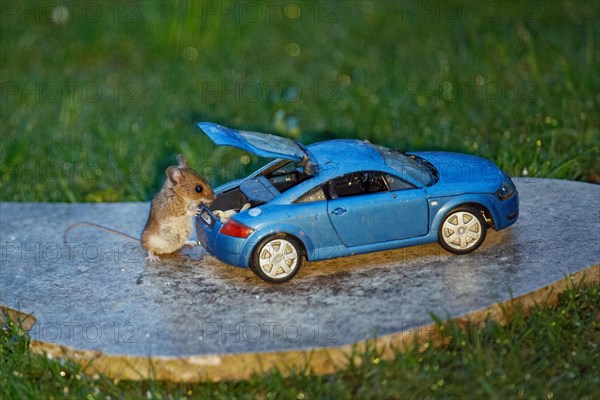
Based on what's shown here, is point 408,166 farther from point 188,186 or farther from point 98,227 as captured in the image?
point 98,227

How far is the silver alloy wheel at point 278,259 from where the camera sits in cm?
521

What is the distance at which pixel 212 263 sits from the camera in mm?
5816

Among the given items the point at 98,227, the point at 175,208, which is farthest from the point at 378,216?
the point at 98,227

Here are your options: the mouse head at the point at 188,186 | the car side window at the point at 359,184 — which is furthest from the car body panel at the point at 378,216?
the mouse head at the point at 188,186

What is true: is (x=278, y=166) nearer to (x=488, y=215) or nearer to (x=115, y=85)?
(x=488, y=215)

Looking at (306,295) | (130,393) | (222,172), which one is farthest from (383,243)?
(222,172)

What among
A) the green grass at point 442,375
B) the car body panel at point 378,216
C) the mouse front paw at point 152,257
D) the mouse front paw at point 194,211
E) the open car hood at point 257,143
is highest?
the open car hood at point 257,143

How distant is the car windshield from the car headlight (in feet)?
1.31

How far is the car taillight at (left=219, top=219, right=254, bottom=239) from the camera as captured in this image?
5109 mm

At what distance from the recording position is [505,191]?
→ 5.50 meters

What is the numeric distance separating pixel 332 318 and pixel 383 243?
0.61 metres

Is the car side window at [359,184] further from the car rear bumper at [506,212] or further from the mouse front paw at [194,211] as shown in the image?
the mouse front paw at [194,211]

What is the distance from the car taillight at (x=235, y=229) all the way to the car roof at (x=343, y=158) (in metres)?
0.52

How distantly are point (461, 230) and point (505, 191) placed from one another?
13.7 inches
